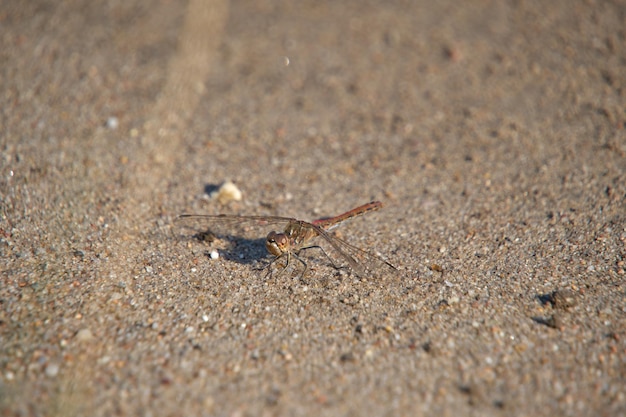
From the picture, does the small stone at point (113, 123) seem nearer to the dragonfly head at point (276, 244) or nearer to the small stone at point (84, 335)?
the dragonfly head at point (276, 244)

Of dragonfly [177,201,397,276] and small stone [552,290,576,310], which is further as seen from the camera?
dragonfly [177,201,397,276]

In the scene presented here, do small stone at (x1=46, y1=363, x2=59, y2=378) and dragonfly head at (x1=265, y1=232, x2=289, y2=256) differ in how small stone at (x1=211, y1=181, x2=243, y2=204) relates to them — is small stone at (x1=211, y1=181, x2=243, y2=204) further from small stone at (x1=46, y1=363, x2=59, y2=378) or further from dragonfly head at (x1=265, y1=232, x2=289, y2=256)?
small stone at (x1=46, y1=363, x2=59, y2=378)

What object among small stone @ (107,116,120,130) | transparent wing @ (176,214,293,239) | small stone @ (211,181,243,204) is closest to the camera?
transparent wing @ (176,214,293,239)

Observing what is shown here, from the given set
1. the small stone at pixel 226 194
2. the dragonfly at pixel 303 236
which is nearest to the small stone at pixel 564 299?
the dragonfly at pixel 303 236

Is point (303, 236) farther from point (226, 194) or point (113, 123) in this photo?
point (113, 123)

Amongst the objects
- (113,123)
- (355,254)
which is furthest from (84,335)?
(113,123)

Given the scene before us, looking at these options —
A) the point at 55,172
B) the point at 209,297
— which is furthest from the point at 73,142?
the point at 209,297

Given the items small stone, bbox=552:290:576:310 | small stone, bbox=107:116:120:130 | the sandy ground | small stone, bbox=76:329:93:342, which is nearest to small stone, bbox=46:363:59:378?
the sandy ground
